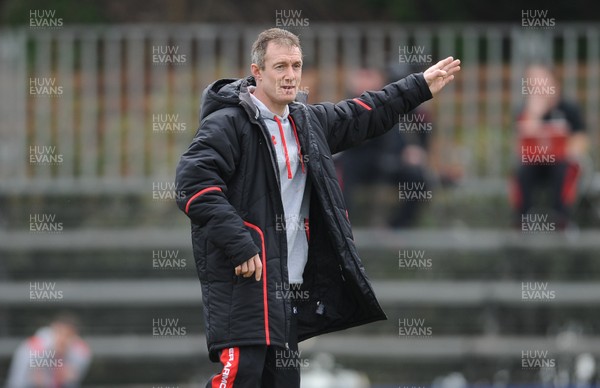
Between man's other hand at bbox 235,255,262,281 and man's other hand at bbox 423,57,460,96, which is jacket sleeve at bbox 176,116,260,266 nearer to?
man's other hand at bbox 235,255,262,281

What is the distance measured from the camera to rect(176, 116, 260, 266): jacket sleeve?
6.40 meters

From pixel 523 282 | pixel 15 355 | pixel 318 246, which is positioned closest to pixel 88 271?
pixel 15 355

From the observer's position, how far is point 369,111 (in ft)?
23.1

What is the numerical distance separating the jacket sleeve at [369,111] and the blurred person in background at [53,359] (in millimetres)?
5865

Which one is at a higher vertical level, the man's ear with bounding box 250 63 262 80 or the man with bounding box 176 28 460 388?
the man's ear with bounding box 250 63 262 80

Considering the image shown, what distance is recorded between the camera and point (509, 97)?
1291 centimetres

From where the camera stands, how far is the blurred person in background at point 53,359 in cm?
1209

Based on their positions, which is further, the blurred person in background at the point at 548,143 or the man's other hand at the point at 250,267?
the blurred person in background at the point at 548,143

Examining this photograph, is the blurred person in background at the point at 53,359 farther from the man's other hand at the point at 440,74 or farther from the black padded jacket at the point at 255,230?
the man's other hand at the point at 440,74

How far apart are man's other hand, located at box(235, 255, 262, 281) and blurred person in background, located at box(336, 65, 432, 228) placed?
591cm

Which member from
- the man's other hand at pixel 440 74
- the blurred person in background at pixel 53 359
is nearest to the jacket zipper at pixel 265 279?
the man's other hand at pixel 440 74

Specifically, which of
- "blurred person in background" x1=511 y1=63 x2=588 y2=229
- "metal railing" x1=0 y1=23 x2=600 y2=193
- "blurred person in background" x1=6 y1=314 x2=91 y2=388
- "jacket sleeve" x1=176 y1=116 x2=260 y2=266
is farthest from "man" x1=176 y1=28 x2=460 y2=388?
"metal railing" x1=0 y1=23 x2=600 y2=193

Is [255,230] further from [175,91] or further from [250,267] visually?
[175,91]

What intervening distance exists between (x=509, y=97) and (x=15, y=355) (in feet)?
17.7
